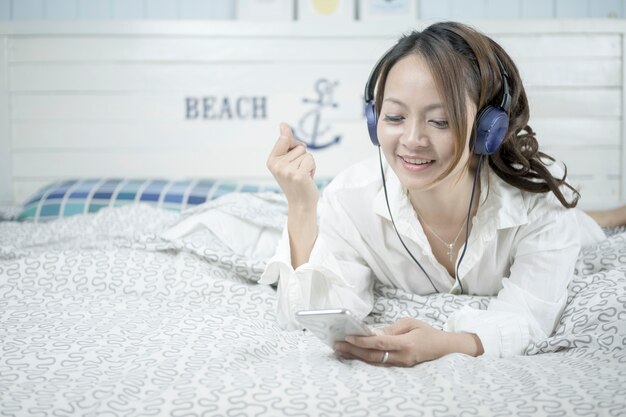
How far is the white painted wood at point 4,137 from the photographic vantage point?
2.67 m

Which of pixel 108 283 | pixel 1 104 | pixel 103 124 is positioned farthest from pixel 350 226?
pixel 1 104

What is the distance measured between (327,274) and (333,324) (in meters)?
0.30

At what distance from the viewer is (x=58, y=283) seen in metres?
1.46

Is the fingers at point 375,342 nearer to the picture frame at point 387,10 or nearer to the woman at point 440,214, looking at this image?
the woman at point 440,214

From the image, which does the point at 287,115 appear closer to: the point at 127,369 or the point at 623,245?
the point at 623,245

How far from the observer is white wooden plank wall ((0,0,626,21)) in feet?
9.12

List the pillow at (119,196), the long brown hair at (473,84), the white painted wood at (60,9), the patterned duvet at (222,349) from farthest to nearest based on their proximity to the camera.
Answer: the white painted wood at (60,9) → the pillow at (119,196) → the long brown hair at (473,84) → the patterned duvet at (222,349)

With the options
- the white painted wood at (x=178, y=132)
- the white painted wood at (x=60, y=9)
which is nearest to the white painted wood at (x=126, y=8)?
the white painted wood at (x=60, y=9)

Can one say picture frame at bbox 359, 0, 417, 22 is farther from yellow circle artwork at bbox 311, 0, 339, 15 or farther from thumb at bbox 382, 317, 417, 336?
thumb at bbox 382, 317, 417, 336

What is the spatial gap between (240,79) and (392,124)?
1.63 metres

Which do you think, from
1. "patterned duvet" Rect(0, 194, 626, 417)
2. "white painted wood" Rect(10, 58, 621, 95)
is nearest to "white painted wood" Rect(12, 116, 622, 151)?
"white painted wood" Rect(10, 58, 621, 95)

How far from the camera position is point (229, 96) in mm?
2717

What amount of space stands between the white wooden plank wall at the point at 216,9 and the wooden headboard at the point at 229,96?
0.15 meters

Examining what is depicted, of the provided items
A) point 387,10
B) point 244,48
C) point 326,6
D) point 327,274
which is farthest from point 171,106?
point 327,274
